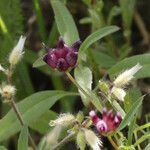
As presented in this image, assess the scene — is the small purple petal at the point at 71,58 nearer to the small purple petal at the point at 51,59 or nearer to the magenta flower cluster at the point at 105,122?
the small purple petal at the point at 51,59

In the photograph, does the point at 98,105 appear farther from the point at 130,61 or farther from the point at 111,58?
the point at 111,58

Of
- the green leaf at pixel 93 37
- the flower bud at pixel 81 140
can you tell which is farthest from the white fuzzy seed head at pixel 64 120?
the green leaf at pixel 93 37

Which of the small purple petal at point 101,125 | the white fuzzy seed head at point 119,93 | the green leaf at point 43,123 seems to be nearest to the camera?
the small purple petal at point 101,125

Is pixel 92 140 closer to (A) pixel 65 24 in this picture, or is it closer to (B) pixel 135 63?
(B) pixel 135 63

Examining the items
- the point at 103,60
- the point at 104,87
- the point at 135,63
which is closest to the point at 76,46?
the point at 104,87

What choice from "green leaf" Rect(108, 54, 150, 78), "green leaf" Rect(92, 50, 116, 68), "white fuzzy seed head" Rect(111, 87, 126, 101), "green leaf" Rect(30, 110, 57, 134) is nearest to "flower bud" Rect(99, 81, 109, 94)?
"white fuzzy seed head" Rect(111, 87, 126, 101)

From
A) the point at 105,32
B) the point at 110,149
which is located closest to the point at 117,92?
the point at 105,32

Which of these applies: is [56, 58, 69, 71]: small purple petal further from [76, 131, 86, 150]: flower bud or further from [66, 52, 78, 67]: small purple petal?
[76, 131, 86, 150]: flower bud
